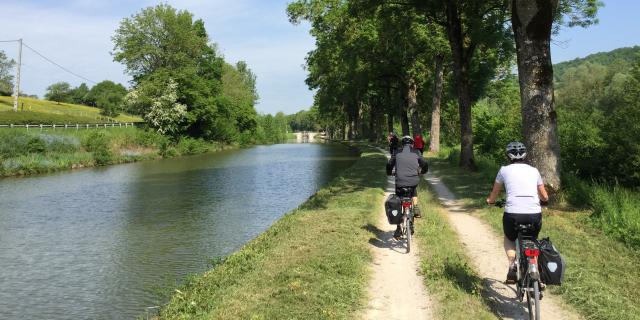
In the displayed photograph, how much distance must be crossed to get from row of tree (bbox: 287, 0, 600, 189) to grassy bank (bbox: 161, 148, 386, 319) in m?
5.16

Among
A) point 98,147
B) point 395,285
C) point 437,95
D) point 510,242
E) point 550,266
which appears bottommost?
point 395,285

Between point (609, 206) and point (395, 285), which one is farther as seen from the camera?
point (609, 206)

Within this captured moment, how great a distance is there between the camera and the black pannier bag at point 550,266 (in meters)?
5.67

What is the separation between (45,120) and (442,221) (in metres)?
52.9

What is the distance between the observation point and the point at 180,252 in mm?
12820

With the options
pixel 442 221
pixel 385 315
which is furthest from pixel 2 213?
pixel 385 315

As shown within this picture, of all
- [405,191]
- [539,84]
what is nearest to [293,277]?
[405,191]

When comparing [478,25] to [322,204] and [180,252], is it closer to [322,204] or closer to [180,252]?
[322,204]

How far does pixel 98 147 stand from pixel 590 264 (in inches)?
1716

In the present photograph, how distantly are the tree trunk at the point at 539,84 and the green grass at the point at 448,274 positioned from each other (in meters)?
3.15

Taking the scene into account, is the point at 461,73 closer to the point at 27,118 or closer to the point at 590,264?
the point at 590,264

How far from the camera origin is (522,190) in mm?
6074

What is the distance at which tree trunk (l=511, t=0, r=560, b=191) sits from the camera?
1201 centimetres

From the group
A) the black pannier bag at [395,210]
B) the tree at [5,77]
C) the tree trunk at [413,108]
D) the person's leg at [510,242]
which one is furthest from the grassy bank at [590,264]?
the tree at [5,77]
